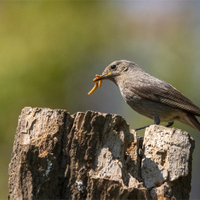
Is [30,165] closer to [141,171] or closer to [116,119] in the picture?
[116,119]

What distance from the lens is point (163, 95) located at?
6.25 m

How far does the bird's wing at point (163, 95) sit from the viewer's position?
20.0 ft

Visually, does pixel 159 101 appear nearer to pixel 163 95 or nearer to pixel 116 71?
pixel 163 95

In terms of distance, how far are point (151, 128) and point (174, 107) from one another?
2112 mm

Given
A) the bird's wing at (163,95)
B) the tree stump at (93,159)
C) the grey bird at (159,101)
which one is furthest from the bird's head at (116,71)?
the tree stump at (93,159)

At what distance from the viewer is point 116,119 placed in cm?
374

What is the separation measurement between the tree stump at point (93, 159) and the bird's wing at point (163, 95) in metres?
2.12

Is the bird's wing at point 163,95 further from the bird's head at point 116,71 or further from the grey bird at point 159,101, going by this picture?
the bird's head at point 116,71

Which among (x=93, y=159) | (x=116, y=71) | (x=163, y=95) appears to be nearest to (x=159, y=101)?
(x=163, y=95)

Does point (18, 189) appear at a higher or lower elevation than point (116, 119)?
lower

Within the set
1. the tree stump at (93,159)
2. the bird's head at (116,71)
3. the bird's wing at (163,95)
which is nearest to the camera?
the tree stump at (93,159)

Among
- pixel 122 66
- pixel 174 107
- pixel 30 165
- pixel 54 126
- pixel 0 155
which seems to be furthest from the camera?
pixel 0 155

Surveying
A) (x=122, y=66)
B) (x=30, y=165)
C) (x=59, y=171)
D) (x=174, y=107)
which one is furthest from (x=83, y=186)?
(x=122, y=66)

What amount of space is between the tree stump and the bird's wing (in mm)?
2121
